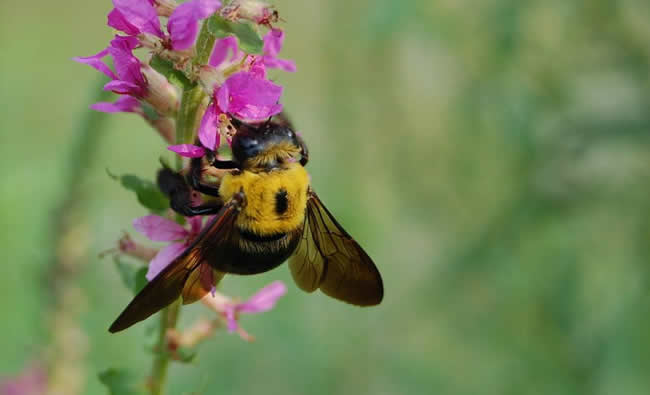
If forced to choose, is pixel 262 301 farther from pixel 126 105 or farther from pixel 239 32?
Answer: pixel 239 32

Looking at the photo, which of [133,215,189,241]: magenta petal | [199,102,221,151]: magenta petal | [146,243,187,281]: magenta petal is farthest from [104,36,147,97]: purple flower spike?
[146,243,187,281]: magenta petal

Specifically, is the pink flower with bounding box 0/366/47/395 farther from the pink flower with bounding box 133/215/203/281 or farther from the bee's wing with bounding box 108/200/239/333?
the bee's wing with bounding box 108/200/239/333

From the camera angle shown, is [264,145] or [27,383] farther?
[27,383]

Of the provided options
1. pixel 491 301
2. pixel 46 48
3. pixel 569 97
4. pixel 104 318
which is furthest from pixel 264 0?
pixel 46 48

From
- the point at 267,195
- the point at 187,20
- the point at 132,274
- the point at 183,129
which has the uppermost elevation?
the point at 187,20

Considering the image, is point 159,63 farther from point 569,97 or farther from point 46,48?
point 46,48

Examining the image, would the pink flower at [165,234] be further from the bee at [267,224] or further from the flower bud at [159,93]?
the flower bud at [159,93]

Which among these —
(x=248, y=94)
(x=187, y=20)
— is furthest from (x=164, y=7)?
(x=248, y=94)
